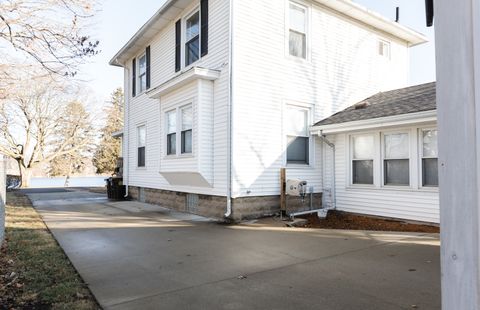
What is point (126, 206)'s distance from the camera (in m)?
13.0

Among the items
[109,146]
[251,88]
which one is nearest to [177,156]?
[251,88]

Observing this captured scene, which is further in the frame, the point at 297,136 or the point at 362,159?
the point at 297,136

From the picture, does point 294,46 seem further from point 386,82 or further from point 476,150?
point 476,150

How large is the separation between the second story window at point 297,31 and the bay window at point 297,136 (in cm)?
173

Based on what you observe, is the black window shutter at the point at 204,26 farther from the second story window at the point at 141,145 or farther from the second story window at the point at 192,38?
the second story window at the point at 141,145

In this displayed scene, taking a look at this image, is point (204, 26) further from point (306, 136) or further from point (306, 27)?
point (306, 136)

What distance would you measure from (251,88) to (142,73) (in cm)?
732

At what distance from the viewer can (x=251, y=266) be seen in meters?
5.15

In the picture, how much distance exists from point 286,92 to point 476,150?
9049 mm

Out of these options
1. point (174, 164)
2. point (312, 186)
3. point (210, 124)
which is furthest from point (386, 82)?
point (174, 164)

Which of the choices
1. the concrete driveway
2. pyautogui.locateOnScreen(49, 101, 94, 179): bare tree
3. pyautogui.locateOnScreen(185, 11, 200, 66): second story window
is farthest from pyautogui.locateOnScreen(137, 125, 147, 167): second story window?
pyautogui.locateOnScreen(49, 101, 94, 179): bare tree

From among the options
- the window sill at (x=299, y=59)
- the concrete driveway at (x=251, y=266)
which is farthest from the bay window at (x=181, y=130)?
the window sill at (x=299, y=59)

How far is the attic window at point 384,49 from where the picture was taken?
43.6 feet

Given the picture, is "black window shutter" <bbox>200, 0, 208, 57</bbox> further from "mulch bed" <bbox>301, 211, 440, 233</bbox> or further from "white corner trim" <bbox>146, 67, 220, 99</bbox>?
"mulch bed" <bbox>301, 211, 440, 233</bbox>
